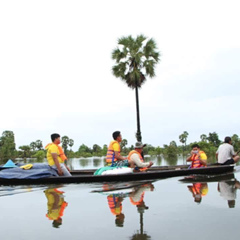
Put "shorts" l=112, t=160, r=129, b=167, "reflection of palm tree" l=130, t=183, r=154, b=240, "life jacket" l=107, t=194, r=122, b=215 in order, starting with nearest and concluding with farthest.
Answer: "reflection of palm tree" l=130, t=183, r=154, b=240
"life jacket" l=107, t=194, r=122, b=215
"shorts" l=112, t=160, r=129, b=167

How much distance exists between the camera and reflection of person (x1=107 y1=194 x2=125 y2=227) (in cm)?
394

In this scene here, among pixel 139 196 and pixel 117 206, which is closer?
pixel 117 206

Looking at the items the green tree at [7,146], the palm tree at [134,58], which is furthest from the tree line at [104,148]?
the palm tree at [134,58]

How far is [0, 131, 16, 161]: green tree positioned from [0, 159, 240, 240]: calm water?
211ft

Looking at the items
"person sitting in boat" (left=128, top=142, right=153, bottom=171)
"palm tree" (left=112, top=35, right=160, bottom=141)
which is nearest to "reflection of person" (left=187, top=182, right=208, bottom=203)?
"person sitting in boat" (left=128, top=142, right=153, bottom=171)

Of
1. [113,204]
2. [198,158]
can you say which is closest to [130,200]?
[113,204]

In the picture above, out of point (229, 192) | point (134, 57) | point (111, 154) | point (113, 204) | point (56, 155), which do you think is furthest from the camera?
point (134, 57)

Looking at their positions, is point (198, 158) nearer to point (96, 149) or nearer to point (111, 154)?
point (111, 154)

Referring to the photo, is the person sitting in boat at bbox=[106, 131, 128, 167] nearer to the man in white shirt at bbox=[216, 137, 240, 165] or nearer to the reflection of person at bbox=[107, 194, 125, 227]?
the reflection of person at bbox=[107, 194, 125, 227]

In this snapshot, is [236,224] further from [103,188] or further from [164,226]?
[103,188]

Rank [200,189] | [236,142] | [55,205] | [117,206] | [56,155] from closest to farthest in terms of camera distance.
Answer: [117,206] → [55,205] → [200,189] → [56,155] → [236,142]

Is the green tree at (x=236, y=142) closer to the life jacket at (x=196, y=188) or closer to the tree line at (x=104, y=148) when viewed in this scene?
the tree line at (x=104, y=148)

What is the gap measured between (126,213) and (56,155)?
3686 mm

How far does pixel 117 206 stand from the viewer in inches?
188
